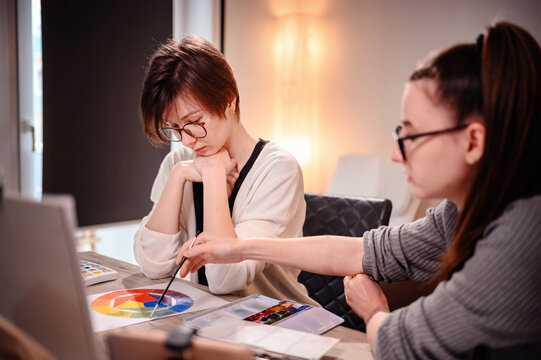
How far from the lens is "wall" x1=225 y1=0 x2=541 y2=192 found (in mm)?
3316

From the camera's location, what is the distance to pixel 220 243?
1.05 meters

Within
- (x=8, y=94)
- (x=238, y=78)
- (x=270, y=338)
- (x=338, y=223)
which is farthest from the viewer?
(x=238, y=78)

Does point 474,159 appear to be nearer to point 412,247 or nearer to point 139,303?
point 412,247

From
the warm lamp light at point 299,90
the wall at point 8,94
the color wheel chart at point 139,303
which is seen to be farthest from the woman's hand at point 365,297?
the warm lamp light at point 299,90

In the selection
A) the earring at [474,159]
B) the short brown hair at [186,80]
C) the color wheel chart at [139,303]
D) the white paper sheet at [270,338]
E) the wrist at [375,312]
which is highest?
the short brown hair at [186,80]

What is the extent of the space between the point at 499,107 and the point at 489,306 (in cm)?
29

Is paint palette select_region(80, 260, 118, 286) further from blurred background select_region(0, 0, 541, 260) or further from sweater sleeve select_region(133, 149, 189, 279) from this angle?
blurred background select_region(0, 0, 541, 260)

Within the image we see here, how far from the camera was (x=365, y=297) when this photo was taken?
0.85 m

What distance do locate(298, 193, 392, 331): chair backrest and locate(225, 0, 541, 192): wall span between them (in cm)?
204

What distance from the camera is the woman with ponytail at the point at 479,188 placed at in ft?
1.94

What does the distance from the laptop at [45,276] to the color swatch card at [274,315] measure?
1.15 ft

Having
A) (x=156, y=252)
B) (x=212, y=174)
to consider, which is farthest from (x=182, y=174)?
(x=156, y=252)

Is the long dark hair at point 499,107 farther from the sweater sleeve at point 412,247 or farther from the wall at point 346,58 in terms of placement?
the wall at point 346,58

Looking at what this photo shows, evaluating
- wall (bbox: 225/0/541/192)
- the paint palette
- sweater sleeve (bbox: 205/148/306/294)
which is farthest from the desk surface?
wall (bbox: 225/0/541/192)
